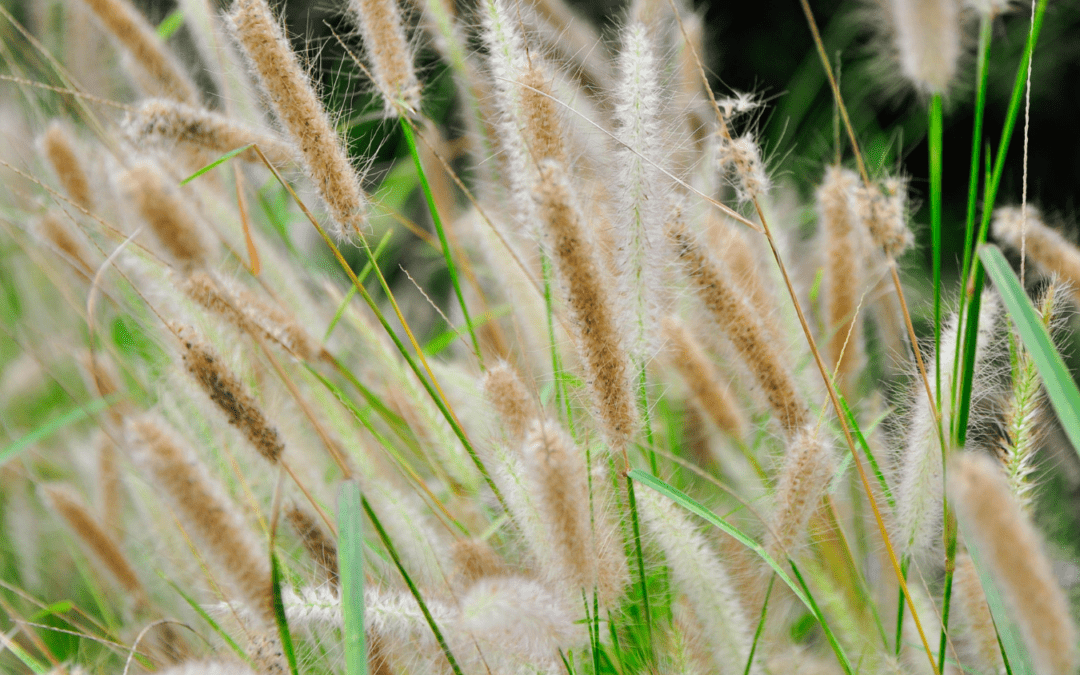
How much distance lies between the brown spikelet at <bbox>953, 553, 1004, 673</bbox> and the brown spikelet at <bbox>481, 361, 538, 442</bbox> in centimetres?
35

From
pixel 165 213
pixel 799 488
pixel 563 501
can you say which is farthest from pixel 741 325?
pixel 165 213

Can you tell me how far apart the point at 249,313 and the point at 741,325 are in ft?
1.43

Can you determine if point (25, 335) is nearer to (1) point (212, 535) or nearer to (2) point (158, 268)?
(2) point (158, 268)

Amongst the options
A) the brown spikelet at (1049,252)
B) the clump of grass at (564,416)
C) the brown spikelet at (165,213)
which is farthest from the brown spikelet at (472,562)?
the brown spikelet at (1049,252)

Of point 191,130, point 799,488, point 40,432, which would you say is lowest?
point 40,432

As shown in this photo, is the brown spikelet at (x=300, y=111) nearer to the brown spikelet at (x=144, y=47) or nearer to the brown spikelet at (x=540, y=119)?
the brown spikelet at (x=540, y=119)

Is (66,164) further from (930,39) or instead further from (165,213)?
(930,39)

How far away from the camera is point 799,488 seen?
21.0 inches

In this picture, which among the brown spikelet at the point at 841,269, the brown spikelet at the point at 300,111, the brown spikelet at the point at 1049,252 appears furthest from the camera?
the brown spikelet at the point at 841,269

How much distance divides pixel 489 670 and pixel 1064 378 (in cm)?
40

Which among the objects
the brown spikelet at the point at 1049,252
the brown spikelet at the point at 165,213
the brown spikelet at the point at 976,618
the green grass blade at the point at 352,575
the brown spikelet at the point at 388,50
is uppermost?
the brown spikelet at the point at 388,50

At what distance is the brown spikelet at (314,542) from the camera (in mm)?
604

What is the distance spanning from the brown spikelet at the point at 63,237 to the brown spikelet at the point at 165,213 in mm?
319

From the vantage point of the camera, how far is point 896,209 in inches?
23.5
